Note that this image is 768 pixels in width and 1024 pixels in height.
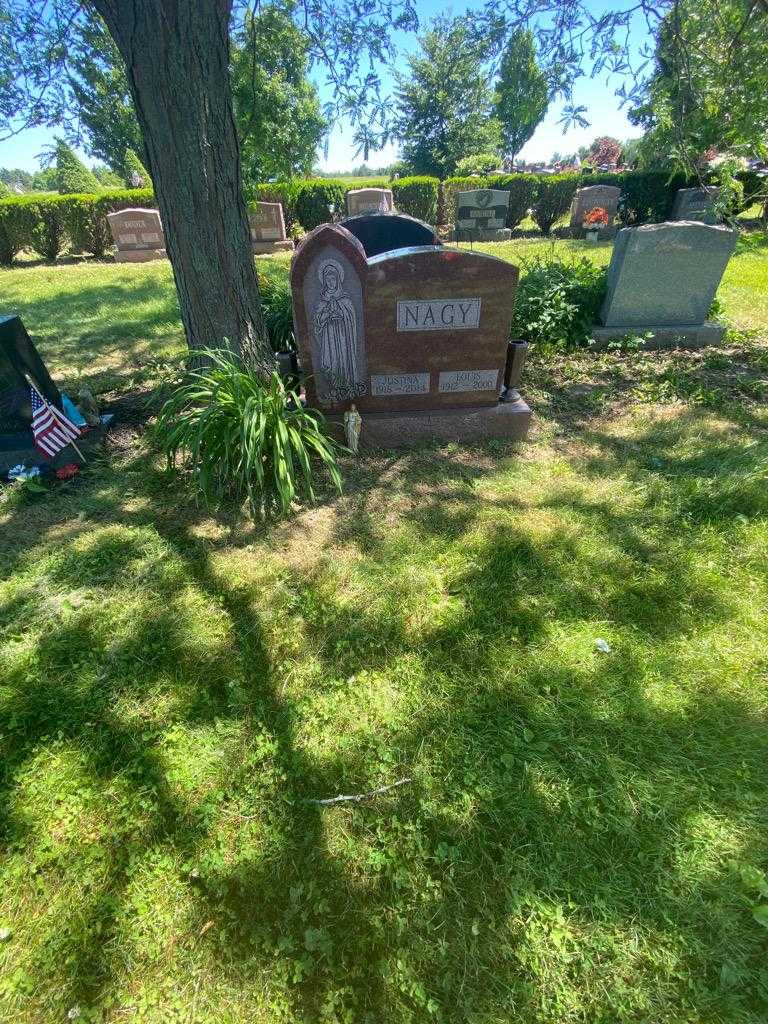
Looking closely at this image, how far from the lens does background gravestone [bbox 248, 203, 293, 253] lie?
12.6 meters

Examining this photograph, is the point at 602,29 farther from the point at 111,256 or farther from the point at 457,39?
the point at 111,256

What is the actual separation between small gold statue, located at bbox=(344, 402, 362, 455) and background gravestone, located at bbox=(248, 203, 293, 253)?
11.4 m

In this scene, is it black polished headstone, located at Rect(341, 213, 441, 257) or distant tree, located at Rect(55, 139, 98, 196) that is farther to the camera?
distant tree, located at Rect(55, 139, 98, 196)

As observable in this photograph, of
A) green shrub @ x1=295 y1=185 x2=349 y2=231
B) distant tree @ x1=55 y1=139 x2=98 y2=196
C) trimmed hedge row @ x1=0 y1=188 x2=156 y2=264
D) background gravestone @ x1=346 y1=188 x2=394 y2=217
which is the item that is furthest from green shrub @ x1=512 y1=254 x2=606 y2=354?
distant tree @ x1=55 y1=139 x2=98 y2=196

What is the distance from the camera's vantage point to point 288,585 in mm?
2656

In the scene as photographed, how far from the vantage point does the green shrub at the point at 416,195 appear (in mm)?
15625

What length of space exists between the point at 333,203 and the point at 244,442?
15.2 metres

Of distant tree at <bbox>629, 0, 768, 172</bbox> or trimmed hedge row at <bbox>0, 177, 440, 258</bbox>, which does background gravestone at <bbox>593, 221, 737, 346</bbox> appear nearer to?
distant tree at <bbox>629, 0, 768, 172</bbox>

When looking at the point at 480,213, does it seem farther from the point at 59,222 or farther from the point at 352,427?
the point at 352,427

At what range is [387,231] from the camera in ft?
14.9

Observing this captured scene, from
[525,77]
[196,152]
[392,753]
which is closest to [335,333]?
[196,152]

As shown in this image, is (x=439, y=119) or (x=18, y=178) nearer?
(x=439, y=119)

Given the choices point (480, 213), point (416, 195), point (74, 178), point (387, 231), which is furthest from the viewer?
point (74, 178)

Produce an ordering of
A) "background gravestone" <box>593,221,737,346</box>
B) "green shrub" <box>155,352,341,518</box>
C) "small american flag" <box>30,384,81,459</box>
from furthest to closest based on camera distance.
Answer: "background gravestone" <box>593,221,737,346</box>, "small american flag" <box>30,384,81,459</box>, "green shrub" <box>155,352,341,518</box>
